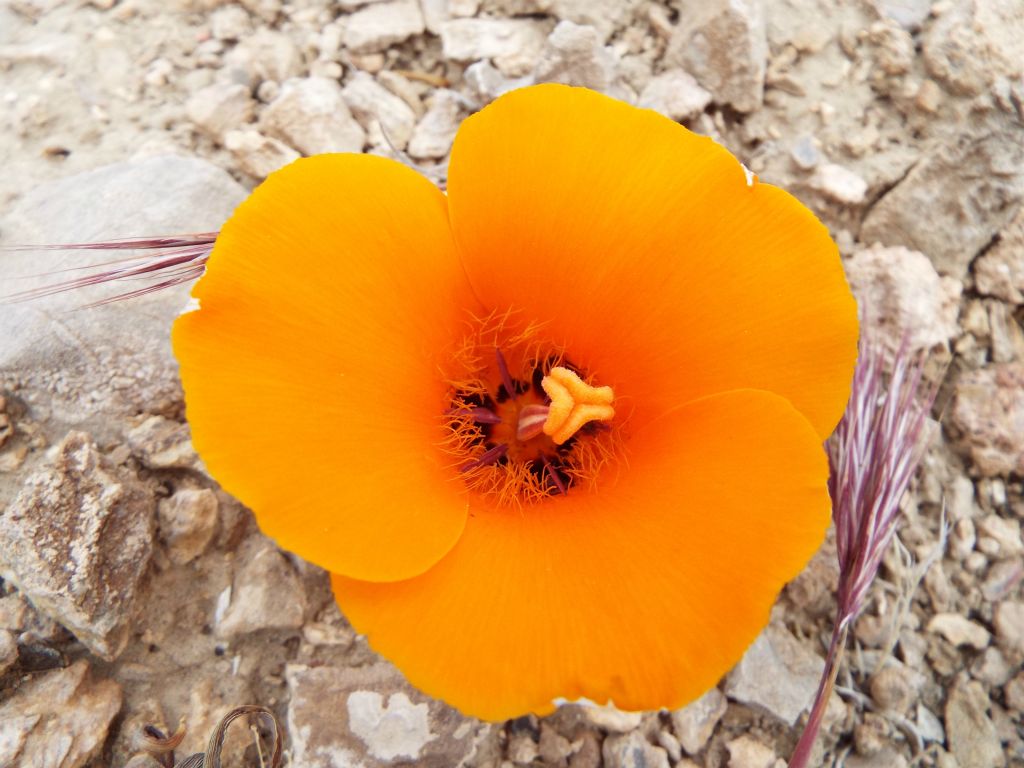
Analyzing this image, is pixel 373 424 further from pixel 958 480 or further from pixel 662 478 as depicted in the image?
pixel 958 480

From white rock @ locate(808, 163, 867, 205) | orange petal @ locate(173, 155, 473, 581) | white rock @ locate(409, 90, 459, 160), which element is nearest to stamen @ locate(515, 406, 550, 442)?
orange petal @ locate(173, 155, 473, 581)

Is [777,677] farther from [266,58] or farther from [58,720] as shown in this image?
[266,58]

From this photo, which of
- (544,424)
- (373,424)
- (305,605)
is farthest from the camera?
(305,605)

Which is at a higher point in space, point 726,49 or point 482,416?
point 726,49

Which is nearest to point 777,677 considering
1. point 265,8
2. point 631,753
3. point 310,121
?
point 631,753

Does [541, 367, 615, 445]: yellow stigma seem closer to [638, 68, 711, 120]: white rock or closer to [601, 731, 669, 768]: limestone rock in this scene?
[601, 731, 669, 768]: limestone rock

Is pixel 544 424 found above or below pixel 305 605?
Result: above

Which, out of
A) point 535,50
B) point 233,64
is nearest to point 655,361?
point 535,50
